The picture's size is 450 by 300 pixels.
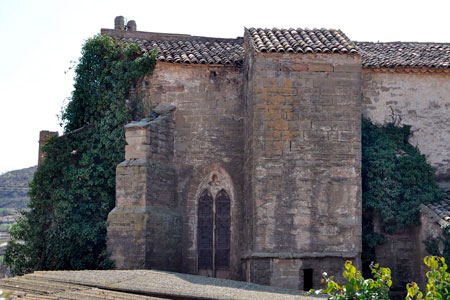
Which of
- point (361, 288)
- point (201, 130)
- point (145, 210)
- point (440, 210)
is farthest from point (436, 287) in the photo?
point (201, 130)

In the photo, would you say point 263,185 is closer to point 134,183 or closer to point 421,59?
point 134,183

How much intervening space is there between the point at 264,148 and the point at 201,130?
2.64 m

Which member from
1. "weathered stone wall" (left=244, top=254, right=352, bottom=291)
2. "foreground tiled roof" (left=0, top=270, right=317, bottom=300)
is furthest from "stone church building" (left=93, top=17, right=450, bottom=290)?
"foreground tiled roof" (left=0, top=270, right=317, bottom=300)

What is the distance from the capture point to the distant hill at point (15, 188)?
29930mm

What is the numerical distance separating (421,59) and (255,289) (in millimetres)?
9236

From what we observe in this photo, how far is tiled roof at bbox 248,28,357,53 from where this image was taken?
15.8m

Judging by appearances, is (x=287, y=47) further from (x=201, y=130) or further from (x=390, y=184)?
(x=390, y=184)

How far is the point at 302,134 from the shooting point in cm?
1545

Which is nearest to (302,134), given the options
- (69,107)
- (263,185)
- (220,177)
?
(263,185)

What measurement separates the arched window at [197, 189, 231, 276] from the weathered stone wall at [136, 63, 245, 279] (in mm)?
174

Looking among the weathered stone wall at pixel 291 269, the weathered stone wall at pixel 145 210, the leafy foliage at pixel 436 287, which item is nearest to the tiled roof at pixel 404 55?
the weathered stone wall at pixel 291 269

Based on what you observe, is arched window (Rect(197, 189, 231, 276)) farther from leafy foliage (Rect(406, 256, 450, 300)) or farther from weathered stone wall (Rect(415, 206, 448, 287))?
leafy foliage (Rect(406, 256, 450, 300))

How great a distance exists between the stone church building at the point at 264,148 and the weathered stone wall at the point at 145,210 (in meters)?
0.03

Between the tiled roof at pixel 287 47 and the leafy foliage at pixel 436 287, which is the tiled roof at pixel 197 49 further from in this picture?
the leafy foliage at pixel 436 287
